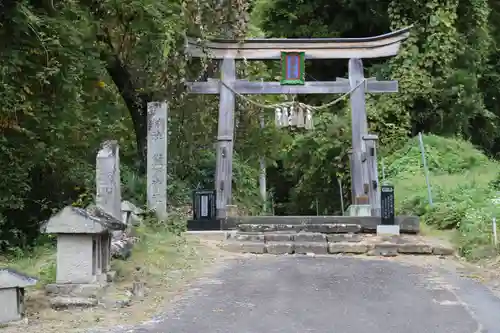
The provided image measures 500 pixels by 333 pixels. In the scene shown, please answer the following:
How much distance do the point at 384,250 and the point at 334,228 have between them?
1.82 meters

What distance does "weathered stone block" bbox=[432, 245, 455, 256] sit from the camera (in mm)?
11509

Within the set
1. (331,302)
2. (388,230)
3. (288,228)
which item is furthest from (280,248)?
(331,302)

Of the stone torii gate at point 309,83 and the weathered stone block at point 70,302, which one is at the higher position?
the stone torii gate at point 309,83

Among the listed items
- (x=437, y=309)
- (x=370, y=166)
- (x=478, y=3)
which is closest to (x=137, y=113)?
(x=370, y=166)

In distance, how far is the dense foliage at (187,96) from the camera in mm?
11227

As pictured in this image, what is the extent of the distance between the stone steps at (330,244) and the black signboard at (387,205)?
585mm

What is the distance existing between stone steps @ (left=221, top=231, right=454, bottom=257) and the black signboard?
59cm

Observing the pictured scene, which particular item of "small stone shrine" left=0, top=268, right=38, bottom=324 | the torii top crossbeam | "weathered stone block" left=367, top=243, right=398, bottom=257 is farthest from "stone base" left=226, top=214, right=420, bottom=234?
"small stone shrine" left=0, top=268, right=38, bottom=324

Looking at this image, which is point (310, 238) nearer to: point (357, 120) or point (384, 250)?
point (384, 250)

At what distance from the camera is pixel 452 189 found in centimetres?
1519

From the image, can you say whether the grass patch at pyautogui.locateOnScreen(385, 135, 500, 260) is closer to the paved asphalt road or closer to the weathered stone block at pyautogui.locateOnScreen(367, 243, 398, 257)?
the weathered stone block at pyautogui.locateOnScreen(367, 243, 398, 257)

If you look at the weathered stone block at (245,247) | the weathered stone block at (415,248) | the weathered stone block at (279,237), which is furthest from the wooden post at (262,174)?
the weathered stone block at (415,248)

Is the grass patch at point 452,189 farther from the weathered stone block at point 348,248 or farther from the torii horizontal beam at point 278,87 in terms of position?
the torii horizontal beam at point 278,87

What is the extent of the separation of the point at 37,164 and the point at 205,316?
594 cm
